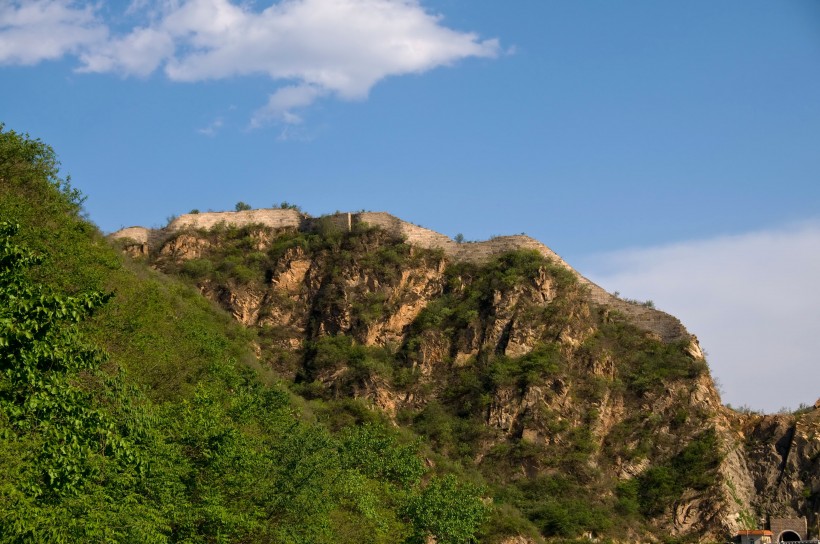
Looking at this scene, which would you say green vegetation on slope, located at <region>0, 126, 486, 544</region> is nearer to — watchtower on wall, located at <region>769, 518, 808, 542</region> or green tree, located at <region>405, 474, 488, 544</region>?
green tree, located at <region>405, 474, 488, 544</region>

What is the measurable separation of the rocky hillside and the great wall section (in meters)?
0.16

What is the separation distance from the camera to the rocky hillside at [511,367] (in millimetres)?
70188

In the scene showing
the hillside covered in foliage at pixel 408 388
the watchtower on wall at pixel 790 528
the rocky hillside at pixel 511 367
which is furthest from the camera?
the watchtower on wall at pixel 790 528

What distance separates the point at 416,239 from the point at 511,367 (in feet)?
50.1

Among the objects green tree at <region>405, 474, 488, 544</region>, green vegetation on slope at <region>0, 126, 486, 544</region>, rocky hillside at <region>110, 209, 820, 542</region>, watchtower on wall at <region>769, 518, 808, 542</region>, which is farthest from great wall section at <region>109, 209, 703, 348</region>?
green tree at <region>405, 474, 488, 544</region>

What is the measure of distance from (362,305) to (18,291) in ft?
197

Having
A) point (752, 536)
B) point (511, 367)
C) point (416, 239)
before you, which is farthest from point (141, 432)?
point (416, 239)

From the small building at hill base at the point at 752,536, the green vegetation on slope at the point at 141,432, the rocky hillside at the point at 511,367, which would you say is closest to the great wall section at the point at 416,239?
the rocky hillside at the point at 511,367

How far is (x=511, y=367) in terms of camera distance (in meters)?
74.8

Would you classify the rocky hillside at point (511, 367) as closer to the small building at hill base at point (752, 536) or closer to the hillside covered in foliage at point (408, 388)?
the hillside covered in foliage at point (408, 388)

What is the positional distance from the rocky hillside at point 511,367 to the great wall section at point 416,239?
0.16 metres

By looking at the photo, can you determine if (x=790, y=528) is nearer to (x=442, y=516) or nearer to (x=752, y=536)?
(x=752, y=536)

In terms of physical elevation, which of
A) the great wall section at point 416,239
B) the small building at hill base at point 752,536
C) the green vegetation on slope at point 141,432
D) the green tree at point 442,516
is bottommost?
the small building at hill base at point 752,536

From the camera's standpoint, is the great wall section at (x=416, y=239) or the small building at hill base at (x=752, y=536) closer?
the small building at hill base at (x=752, y=536)
